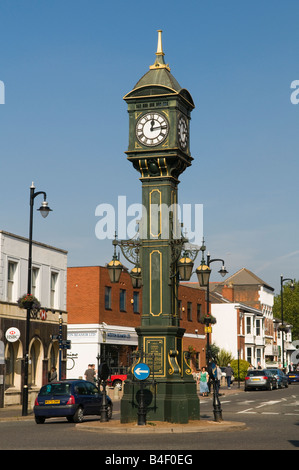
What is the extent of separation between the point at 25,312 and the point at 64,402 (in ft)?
50.4

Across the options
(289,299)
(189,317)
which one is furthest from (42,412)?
(289,299)

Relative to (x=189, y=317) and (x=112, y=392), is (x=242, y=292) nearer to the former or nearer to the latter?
(x=189, y=317)

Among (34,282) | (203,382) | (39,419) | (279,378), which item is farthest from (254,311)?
(39,419)

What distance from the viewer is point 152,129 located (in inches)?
920

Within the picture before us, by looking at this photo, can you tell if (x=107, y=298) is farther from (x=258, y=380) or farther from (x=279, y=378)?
(x=279, y=378)

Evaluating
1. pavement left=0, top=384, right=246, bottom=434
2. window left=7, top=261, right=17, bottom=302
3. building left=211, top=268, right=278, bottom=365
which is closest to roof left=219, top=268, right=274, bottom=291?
building left=211, top=268, right=278, bottom=365

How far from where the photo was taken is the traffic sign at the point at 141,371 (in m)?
21.2

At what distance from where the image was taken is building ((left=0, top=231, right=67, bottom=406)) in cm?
3778

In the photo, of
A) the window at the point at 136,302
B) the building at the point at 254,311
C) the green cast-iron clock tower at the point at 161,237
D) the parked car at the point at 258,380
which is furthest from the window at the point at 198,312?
the green cast-iron clock tower at the point at 161,237

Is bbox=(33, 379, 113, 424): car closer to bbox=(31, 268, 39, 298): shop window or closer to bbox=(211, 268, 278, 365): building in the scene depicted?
bbox=(31, 268, 39, 298): shop window

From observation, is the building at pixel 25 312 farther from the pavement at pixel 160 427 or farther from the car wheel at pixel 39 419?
the pavement at pixel 160 427

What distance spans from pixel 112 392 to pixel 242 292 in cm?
6072

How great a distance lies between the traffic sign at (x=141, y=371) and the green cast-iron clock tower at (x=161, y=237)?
0.91 meters
